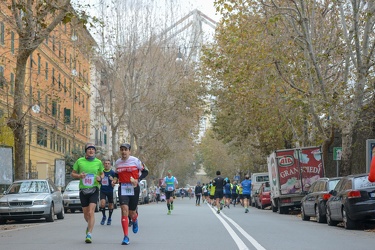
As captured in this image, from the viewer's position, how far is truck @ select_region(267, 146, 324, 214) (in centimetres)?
3164

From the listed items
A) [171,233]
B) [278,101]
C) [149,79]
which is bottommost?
[171,233]

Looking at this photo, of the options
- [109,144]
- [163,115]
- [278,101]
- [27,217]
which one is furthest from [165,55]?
[109,144]

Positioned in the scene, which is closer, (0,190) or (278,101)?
(278,101)

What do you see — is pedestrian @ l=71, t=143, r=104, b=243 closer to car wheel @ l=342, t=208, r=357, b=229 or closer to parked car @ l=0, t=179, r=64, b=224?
car wheel @ l=342, t=208, r=357, b=229

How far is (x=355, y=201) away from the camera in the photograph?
714 inches

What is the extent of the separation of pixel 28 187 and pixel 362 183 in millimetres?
11710

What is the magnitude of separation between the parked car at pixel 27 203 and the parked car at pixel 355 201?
31.8ft

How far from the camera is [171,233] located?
1644cm

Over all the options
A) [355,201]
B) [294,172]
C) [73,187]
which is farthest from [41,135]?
[355,201]

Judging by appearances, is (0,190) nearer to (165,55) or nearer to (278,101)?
(278,101)

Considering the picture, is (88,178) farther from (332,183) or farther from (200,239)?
(332,183)

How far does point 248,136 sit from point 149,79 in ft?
27.9

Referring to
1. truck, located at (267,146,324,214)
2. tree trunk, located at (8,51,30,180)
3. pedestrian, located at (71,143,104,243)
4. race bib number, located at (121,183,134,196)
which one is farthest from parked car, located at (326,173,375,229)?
truck, located at (267,146,324,214)

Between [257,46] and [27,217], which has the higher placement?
[257,46]
